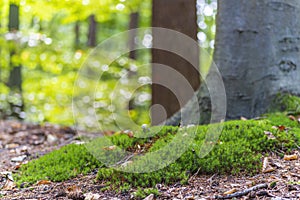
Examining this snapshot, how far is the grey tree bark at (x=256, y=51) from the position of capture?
10.1 ft

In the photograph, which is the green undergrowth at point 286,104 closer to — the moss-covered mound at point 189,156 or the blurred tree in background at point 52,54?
the moss-covered mound at point 189,156

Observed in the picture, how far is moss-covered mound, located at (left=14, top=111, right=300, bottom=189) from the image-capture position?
6.81 feet

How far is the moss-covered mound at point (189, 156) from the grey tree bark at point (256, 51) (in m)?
0.35

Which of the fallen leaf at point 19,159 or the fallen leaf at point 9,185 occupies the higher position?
the fallen leaf at point 9,185

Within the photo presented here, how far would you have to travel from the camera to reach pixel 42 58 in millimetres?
7176

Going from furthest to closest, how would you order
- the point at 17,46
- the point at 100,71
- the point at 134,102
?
the point at 134,102 → the point at 100,71 → the point at 17,46

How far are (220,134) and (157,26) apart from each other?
247 centimetres

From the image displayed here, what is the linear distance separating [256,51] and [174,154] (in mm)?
1471

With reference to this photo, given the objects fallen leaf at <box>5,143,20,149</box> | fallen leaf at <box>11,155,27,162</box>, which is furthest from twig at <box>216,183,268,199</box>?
fallen leaf at <box>5,143,20,149</box>

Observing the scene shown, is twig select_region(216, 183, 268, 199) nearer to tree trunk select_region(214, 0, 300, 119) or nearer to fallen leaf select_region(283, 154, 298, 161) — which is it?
fallen leaf select_region(283, 154, 298, 161)

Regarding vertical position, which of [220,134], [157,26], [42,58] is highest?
[157,26]

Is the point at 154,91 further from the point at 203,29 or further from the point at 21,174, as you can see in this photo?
the point at 203,29

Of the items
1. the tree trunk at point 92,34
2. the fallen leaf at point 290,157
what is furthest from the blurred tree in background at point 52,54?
the fallen leaf at point 290,157

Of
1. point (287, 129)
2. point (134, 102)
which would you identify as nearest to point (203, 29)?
point (134, 102)
